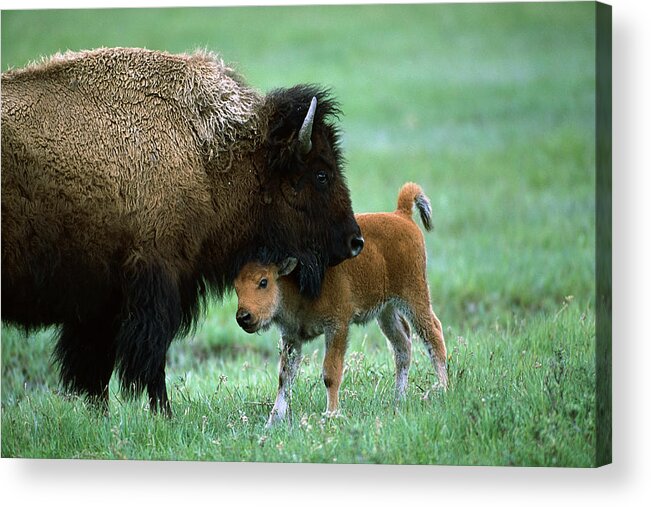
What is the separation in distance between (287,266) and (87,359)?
1.35 metres

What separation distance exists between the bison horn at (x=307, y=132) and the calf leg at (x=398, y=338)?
109 centimetres

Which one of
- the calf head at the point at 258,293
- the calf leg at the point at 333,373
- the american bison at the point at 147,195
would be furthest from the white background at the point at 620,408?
the american bison at the point at 147,195

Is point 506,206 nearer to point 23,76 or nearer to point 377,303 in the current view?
point 377,303

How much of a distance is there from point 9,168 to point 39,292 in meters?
0.70

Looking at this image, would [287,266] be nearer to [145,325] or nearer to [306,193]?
[306,193]

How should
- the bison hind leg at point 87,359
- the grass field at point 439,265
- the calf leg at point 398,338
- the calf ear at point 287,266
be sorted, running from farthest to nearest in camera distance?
the calf leg at point 398,338 < the bison hind leg at point 87,359 < the calf ear at point 287,266 < the grass field at point 439,265

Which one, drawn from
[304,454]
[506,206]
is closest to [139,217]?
[304,454]

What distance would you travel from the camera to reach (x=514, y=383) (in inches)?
302

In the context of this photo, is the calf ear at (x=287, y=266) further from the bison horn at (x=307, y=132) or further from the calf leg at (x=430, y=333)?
the calf leg at (x=430, y=333)

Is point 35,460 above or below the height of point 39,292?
below

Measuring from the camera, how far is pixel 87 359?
8.16 meters

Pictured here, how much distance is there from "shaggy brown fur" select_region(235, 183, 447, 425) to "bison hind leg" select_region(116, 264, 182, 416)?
16.1 inches

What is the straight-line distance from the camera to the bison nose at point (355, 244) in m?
7.80

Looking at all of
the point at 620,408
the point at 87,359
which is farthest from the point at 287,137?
the point at 620,408
